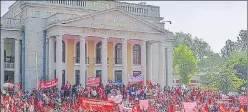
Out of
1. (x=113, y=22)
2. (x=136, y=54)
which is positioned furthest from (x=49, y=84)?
(x=136, y=54)

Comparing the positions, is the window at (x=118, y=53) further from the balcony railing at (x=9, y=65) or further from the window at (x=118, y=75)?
the balcony railing at (x=9, y=65)

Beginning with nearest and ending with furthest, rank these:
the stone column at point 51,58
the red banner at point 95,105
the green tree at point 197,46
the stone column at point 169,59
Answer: the red banner at point 95,105 → the stone column at point 51,58 → the stone column at point 169,59 → the green tree at point 197,46

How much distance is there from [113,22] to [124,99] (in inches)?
279

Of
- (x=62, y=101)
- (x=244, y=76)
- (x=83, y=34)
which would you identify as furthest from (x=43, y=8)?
(x=244, y=76)

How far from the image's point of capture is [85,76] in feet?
106

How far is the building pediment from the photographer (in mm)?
30812

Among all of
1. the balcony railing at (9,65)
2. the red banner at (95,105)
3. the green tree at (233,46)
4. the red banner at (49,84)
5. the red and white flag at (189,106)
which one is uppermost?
the green tree at (233,46)

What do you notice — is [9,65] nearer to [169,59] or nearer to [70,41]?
[70,41]

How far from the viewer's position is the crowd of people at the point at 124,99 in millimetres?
22769

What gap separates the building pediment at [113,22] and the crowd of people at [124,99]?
15.3 feet

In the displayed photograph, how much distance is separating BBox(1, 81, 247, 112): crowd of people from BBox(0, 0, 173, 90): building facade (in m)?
2.63

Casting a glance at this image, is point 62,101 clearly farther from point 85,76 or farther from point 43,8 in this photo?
point 43,8

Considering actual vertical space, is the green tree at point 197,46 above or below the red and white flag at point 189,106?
above

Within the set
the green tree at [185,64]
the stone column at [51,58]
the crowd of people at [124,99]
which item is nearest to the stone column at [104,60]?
the crowd of people at [124,99]
